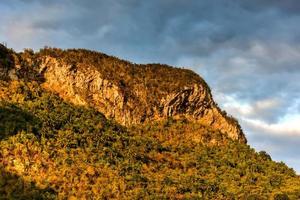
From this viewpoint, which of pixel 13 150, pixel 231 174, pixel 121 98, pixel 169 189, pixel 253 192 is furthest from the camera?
pixel 121 98

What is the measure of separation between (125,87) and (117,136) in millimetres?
14212

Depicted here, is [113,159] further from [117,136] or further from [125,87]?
[125,87]

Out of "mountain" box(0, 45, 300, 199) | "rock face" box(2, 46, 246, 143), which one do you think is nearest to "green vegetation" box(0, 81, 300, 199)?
"mountain" box(0, 45, 300, 199)

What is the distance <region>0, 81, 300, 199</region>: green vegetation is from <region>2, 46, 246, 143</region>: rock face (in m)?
2.70

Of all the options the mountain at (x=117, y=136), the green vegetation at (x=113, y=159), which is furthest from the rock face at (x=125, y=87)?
the green vegetation at (x=113, y=159)

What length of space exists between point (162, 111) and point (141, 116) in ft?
14.4

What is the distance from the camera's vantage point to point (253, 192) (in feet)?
301

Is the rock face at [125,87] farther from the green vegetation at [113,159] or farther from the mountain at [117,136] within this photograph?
the green vegetation at [113,159]

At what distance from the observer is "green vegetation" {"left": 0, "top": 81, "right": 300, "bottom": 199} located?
77500 millimetres

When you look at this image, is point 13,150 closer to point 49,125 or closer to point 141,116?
point 49,125

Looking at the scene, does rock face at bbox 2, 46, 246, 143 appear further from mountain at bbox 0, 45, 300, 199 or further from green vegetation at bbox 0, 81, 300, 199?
green vegetation at bbox 0, 81, 300, 199

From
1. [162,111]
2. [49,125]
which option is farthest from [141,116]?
[49,125]

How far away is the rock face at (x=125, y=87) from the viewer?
103125 millimetres

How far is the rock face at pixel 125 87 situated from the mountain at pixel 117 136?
0.59 ft
